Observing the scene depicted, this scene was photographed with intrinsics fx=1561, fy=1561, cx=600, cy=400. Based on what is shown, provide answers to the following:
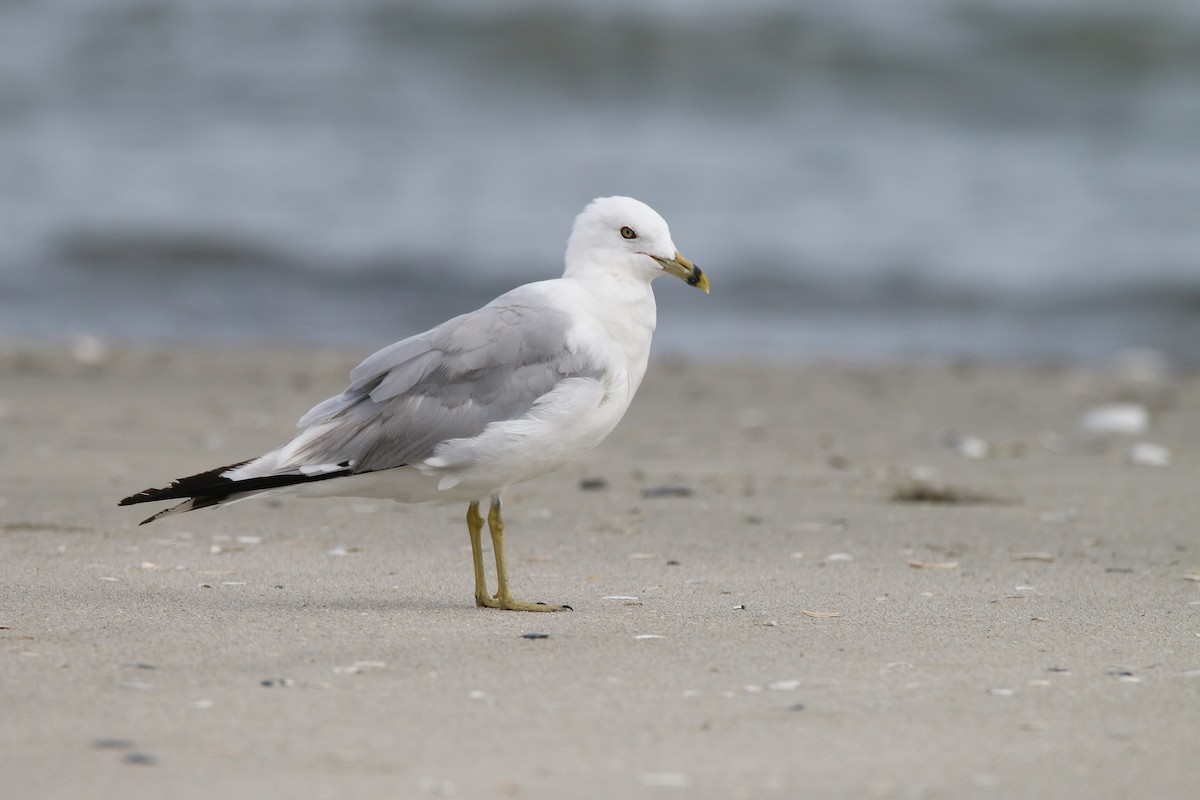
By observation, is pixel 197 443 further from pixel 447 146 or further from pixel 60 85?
pixel 60 85

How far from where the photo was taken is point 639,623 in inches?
150

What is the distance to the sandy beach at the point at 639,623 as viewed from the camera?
8.91 feet

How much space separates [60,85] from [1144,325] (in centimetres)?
1245

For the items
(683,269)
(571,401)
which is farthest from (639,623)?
(683,269)

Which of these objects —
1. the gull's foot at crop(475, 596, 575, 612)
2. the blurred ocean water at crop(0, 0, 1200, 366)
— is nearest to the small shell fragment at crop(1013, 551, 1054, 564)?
the gull's foot at crop(475, 596, 575, 612)

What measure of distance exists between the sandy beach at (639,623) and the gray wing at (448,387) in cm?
41

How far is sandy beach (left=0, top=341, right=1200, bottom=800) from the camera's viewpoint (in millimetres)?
2717

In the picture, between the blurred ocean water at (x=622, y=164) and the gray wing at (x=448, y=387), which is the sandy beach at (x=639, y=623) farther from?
the blurred ocean water at (x=622, y=164)

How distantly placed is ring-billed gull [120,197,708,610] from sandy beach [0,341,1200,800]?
318mm

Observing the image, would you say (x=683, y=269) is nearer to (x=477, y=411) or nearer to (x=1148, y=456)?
(x=477, y=411)

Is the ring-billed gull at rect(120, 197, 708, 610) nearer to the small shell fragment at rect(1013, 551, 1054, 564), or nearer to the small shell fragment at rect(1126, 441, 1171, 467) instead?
the small shell fragment at rect(1013, 551, 1054, 564)

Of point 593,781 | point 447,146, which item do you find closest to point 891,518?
point 593,781

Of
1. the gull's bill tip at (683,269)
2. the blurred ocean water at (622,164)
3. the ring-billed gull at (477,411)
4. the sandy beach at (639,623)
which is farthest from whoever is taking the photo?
the blurred ocean water at (622,164)

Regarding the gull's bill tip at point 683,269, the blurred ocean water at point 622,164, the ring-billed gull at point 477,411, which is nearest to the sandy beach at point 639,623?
the ring-billed gull at point 477,411
